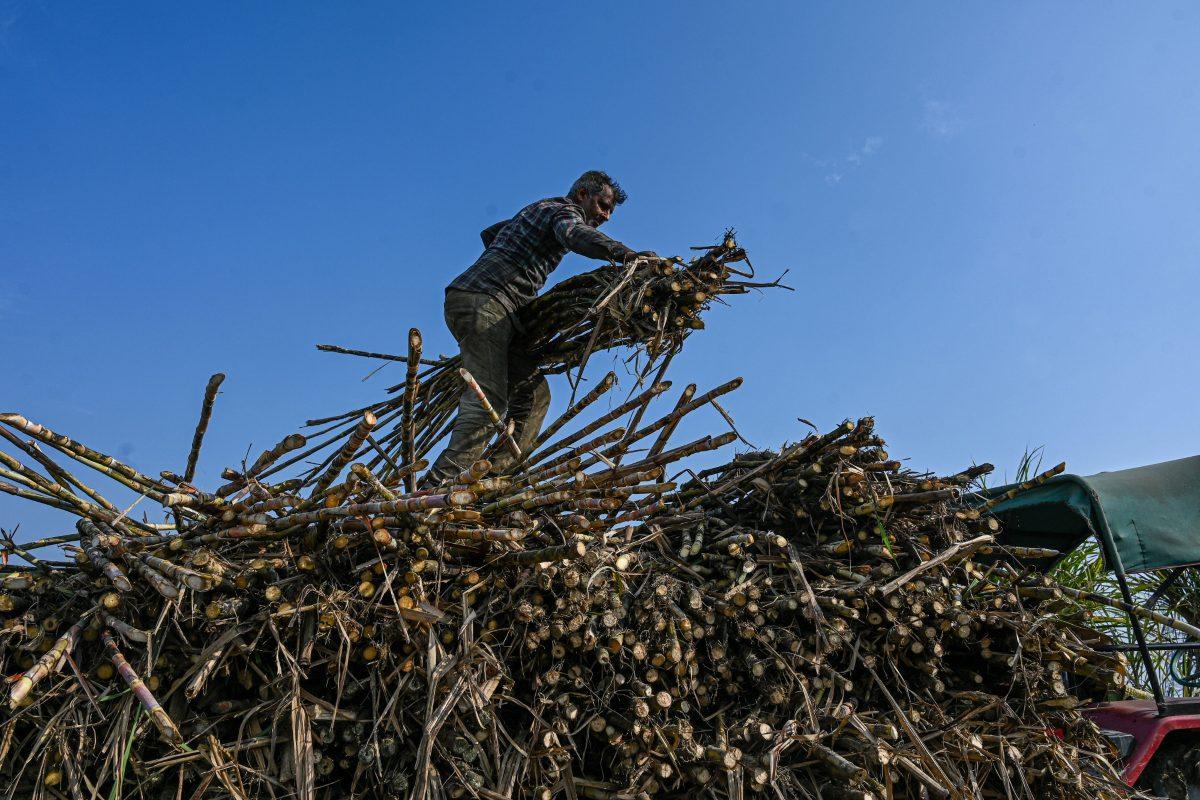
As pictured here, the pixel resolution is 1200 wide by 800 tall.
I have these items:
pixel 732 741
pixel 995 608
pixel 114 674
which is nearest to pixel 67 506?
pixel 114 674

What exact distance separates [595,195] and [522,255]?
661 mm

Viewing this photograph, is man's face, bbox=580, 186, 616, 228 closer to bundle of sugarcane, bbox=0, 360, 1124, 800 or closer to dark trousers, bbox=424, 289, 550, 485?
dark trousers, bbox=424, 289, 550, 485

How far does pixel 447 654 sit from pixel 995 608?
2375 mm

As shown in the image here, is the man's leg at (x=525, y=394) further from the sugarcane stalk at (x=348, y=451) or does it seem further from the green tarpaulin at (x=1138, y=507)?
the green tarpaulin at (x=1138, y=507)

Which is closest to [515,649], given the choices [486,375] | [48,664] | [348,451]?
[348,451]

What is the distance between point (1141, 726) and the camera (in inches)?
149

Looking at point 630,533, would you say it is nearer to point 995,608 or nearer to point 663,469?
point 663,469

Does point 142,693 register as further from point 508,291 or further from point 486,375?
point 508,291

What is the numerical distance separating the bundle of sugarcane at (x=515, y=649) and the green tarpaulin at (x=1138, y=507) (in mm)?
705

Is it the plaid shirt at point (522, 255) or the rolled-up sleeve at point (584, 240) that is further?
the plaid shirt at point (522, 255)

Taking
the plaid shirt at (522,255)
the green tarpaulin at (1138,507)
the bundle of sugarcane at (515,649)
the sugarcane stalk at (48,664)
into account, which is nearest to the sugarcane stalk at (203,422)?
the bundle of sugarcane at (515,649)

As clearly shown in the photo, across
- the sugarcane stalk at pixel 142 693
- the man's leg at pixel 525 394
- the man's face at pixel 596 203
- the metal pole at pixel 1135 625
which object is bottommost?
the metal pole at pixel 1135 625

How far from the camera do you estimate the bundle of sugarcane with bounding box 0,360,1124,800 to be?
2561 millimetres

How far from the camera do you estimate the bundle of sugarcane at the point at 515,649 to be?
2.56 metres
